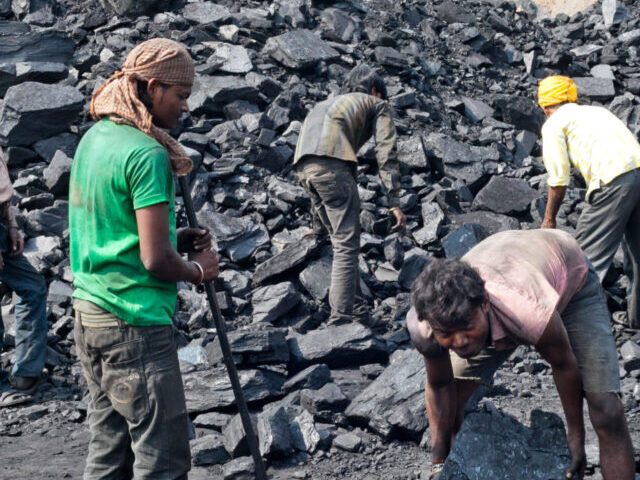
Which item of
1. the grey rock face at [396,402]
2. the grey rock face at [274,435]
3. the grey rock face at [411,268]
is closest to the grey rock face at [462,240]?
the grey rock face at [411,268]

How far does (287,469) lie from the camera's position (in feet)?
14.2

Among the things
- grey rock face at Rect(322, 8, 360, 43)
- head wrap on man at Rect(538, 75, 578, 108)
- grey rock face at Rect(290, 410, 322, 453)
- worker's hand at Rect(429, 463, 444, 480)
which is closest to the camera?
worker's hand at Rect(429, 463, 444, 480)

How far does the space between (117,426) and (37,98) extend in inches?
237

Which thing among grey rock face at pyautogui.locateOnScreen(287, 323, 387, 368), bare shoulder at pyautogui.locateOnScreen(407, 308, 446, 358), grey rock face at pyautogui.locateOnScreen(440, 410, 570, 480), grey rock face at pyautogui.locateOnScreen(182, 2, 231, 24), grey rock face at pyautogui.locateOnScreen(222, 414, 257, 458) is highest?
bare shoulder at pyautogui.locateOnScreen(407, 308, 446, 358)

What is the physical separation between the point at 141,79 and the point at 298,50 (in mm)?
7745

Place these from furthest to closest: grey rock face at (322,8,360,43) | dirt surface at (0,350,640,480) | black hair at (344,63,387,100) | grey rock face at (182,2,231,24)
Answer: grey rock face at (322,8,360,43) → grey rock face at (182,2,231,24) → black hair at (344,63,387,100) → dirt surface at (0,350,640,480)

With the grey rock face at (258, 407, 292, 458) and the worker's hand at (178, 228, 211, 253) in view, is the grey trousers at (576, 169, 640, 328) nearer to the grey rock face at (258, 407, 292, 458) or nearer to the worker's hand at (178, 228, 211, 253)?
the grey rock face at (258, 407, 292, 458)

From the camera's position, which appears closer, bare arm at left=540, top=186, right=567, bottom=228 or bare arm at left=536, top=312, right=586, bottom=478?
bare arm at left=536, top=312, right=586, bottom=478

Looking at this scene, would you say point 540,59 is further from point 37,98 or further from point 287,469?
point 287,469

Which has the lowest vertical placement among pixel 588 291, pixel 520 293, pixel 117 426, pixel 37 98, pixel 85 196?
pixel 37 98

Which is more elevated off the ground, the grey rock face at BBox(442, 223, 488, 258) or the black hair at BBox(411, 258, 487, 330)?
the black hair at BBox(411, 258, 487, 330)

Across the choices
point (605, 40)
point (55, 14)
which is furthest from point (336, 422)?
point (605, 40)

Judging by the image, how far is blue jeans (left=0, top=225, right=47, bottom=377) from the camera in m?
5.04

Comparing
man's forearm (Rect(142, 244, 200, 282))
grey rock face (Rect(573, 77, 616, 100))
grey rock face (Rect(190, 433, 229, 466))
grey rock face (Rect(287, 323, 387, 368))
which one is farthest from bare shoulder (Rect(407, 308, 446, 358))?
grey rock face (Rect(573, 77, 616, 100))
